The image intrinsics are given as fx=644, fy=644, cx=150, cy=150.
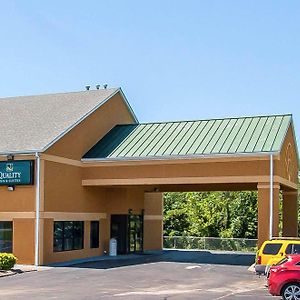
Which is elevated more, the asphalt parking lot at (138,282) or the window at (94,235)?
the window at (94,235)

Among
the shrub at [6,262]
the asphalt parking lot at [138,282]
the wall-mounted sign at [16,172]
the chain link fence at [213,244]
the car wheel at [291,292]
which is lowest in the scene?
the chain link fence at [213,244]

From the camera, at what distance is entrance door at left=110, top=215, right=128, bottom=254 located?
38312mm

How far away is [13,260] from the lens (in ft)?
89.0

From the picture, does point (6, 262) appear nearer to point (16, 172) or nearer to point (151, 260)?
point (16, 172)

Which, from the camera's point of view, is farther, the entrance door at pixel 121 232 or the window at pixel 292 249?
the entrance door at pixel 121 232

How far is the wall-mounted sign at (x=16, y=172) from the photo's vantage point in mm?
30531

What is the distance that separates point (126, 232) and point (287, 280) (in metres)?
22.6

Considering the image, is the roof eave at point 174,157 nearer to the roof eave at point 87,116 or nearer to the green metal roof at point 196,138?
the green metal roof at point 196,138

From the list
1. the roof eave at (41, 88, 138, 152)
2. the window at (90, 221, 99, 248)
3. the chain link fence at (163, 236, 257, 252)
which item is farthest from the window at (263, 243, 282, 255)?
the chain link fence at (163, 236, 257, 252)

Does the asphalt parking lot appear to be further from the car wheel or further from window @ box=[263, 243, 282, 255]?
the car wheel

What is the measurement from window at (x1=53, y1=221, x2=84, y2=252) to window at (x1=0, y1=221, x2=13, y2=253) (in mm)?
2158

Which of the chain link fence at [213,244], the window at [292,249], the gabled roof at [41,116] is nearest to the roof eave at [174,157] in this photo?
the gabled roof at [41,116]

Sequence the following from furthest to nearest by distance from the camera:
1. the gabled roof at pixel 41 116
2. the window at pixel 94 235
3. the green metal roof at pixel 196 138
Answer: the window at pixel 94 235 < the green metal roof at pixel 196 138 < the gabled roof at pixel 41 116

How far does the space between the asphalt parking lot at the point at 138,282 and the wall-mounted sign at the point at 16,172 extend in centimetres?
473
